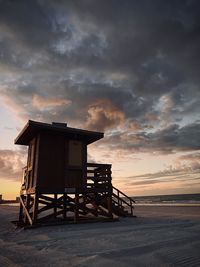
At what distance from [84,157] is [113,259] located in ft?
29.0

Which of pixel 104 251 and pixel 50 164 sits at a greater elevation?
pixel 50 164

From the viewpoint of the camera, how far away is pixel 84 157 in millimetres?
14383

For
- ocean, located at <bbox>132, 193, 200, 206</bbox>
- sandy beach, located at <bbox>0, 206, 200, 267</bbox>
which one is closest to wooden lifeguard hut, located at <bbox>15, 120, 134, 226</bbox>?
sandy beach, located at <bbox>0, 206, 200, 267</bbox>

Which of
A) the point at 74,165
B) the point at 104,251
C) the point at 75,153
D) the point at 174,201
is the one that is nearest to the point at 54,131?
the point at 75,153

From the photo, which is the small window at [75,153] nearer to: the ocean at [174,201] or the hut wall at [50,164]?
the hut wall at [50,164]

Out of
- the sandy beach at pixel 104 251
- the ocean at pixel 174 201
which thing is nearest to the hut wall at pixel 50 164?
the sandy beach at pixel 104 251

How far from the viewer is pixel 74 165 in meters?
13.9

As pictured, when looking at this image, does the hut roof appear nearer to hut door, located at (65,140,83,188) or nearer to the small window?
the small window

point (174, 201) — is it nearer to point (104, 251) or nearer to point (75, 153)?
point (75, 153)

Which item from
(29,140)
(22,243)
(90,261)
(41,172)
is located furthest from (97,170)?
(90,261)

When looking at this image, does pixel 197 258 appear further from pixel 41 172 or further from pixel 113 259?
pixel 41 172

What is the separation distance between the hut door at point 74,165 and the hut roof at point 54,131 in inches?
23.1

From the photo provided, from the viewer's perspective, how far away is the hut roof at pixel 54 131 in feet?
42.1

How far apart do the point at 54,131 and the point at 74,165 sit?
2.27 m
